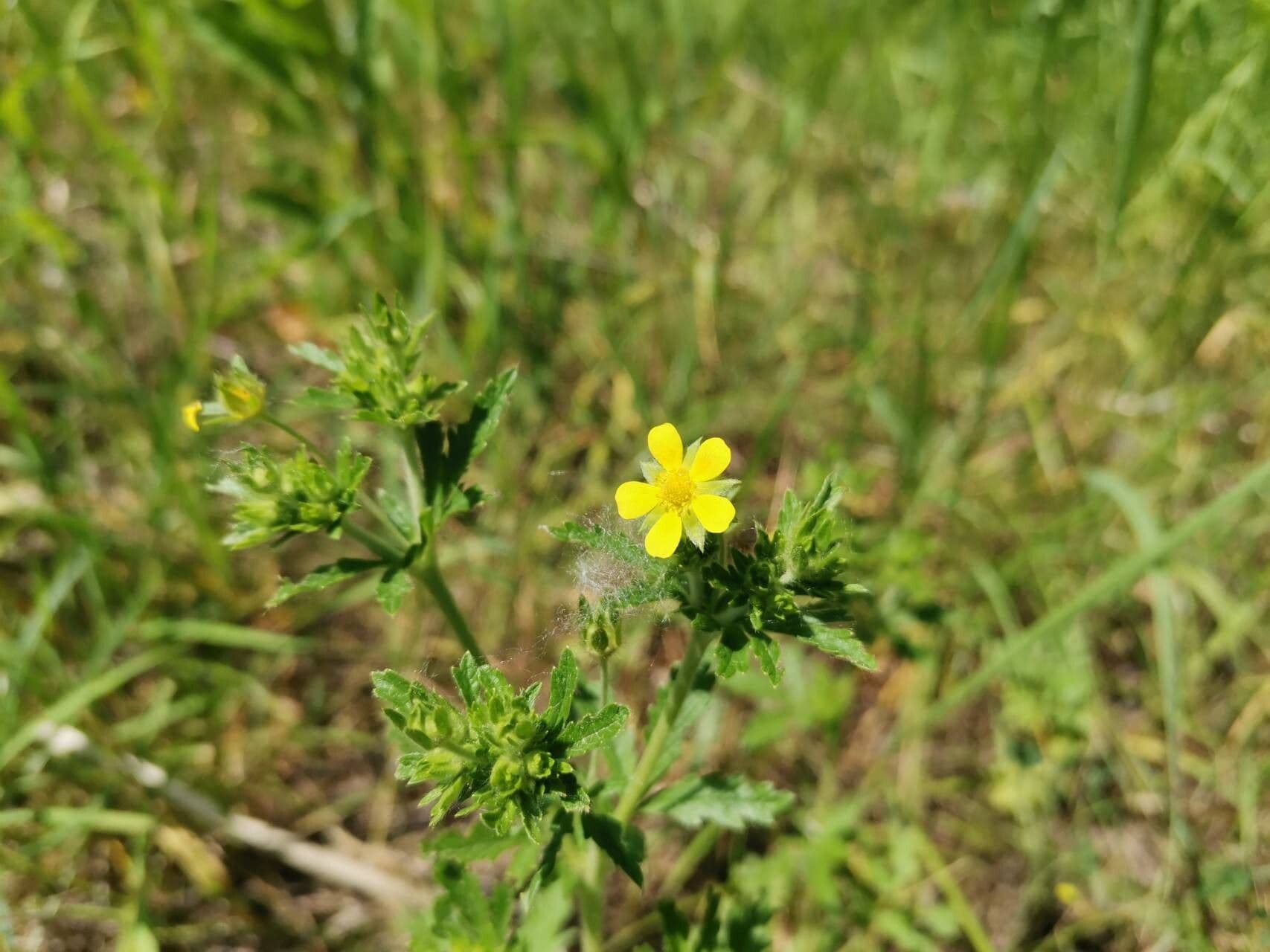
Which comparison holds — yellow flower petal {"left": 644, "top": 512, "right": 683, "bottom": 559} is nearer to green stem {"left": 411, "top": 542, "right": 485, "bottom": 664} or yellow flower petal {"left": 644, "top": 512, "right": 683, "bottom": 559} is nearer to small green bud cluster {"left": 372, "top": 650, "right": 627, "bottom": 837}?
small green bud cluster {"left": 372, "top": 650, "right": 627, "bottom": 837}

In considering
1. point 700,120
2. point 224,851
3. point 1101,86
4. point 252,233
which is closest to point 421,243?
point 252,233

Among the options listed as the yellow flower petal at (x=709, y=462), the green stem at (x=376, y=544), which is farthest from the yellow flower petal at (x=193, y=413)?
the yellow flower petal at (x=709, y=462)

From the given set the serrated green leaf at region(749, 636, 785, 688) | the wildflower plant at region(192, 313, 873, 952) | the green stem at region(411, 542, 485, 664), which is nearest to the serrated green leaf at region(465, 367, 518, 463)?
the wildflower plant at region(192, 313, 873, 952)

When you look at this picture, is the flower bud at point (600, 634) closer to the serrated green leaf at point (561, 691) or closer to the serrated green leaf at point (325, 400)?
the serrated green leaf at point (561, 691)

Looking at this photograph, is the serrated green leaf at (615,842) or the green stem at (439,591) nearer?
the serrated green leaf at (615,842)

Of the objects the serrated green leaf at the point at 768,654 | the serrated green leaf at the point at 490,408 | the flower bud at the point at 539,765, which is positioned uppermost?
the serrated green leaf at the point at 490,408

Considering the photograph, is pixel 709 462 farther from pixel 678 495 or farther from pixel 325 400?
pixel 325 400
